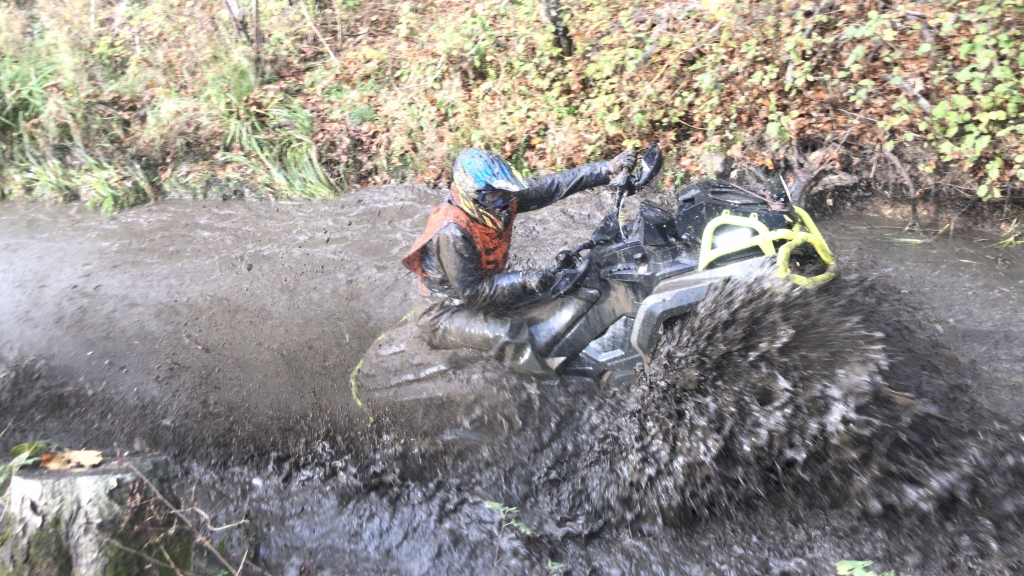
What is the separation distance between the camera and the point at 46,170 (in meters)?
8.02

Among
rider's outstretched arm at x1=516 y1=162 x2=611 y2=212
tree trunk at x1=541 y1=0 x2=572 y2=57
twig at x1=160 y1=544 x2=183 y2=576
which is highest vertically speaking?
tree trunk at x1=541 y1=0 x2=572 y2=57

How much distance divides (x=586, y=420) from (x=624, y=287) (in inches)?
36.2

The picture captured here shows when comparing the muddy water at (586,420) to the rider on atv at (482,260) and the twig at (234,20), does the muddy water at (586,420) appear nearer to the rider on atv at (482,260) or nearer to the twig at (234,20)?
the rider on atv at (482,260)

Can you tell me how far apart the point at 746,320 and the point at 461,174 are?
1.58 meters

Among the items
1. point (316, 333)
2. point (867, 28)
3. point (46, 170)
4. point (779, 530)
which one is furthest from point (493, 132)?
point (46, 170)

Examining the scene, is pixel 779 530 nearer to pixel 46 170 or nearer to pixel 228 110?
pixel 228 110

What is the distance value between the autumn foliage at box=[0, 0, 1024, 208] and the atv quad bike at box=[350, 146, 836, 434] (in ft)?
9.24

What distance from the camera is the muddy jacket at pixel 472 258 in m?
3.53

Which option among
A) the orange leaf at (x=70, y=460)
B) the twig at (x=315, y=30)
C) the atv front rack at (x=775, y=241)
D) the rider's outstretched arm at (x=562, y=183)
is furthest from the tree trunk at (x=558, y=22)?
the orange leaf at (x=70, y=460)

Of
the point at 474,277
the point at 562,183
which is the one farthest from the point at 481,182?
the point at 562,183

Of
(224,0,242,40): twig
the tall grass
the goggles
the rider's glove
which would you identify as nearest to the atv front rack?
the rider's glove

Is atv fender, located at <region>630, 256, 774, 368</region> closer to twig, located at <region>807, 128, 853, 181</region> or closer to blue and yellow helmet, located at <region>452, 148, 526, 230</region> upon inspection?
blue and yellow helmet, located at <region>452, 148, 526, 230</region>

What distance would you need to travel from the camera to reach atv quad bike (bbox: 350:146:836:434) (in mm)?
3049

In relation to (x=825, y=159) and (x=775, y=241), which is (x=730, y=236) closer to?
(x=775, y=241)
